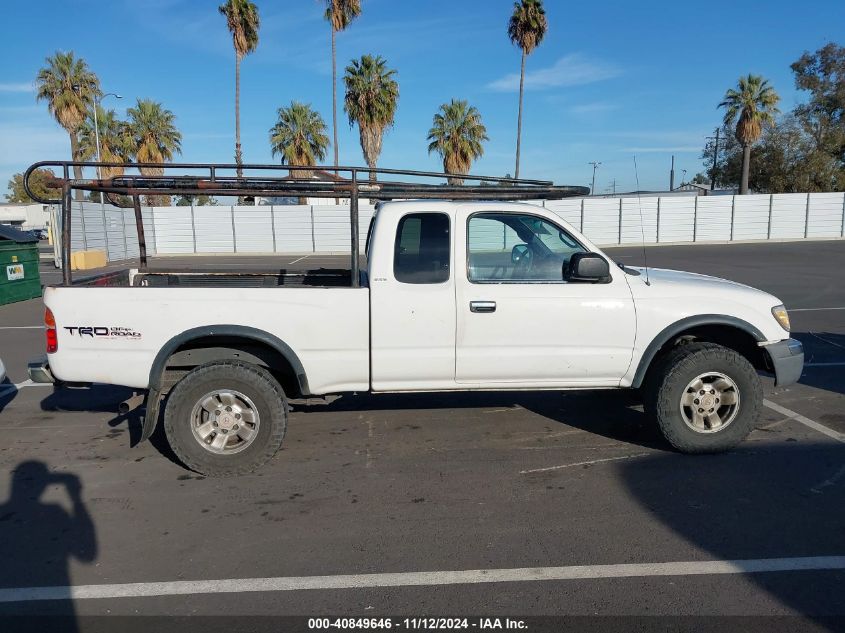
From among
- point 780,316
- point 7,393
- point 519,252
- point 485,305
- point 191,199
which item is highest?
point 191,199

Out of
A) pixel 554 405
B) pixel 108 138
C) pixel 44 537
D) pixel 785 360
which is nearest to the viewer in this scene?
pixel 44 537

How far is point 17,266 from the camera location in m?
14.0

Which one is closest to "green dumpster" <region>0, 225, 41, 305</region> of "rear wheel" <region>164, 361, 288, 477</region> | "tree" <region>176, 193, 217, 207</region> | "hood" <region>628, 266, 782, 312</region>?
"tree" <region>176, 193, 217, 207</region>

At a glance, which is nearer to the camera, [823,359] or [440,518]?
[440,518]

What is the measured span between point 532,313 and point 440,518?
1.59 m

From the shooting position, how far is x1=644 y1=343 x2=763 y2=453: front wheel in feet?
15.5

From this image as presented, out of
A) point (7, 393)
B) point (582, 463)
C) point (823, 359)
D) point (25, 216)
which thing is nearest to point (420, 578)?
point (582, 463)

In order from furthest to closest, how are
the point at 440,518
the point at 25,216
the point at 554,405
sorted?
1. the point at 25,216
2. the point at 554,405
3. the point at 440,518

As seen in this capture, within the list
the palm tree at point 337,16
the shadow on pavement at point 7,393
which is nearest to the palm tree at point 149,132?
the palm tree at point 337,16

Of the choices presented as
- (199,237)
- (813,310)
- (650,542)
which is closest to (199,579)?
(650,542)

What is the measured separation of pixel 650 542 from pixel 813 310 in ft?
33.0

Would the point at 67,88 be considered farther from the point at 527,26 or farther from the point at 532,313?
the point at 532,313

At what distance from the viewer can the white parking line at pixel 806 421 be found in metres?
5.25

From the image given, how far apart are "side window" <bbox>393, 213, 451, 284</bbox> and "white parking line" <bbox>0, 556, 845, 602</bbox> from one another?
6.81 feet
